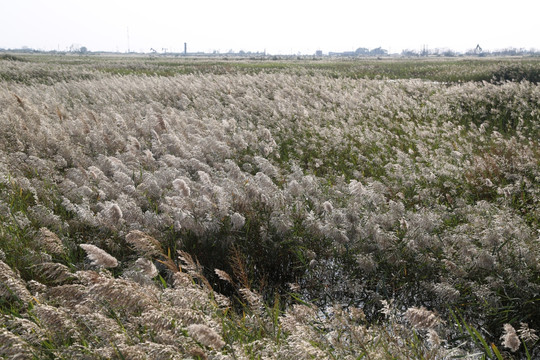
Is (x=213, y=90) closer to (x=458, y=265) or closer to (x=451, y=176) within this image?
(x=451, y=176)

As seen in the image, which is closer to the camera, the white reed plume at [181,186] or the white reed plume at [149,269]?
the white reed plume at [149,269]

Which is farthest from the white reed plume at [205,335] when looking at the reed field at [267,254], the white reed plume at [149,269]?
the white reed plume at [149,269]

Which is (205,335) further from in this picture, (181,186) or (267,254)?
(267,254)

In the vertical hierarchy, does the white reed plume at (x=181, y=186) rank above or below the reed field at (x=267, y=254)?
above

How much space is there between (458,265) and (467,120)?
7.62 meters

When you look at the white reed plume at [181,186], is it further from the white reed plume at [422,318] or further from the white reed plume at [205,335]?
the white reed plume at [422,318]

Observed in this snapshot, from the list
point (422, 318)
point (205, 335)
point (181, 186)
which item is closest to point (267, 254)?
point (181, 186)

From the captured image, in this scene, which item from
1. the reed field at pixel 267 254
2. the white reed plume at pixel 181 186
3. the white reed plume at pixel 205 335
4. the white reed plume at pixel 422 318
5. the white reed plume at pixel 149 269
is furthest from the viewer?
the white reed plume at pixel 181 186

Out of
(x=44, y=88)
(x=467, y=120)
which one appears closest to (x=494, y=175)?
(x=467, y=120)

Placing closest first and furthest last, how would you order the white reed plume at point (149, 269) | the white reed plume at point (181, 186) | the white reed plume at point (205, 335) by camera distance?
1. the white reed plume at point (205, 335)
2. the white reed plume at point (149, 269)
3. the white reed plume at point (181, 186)

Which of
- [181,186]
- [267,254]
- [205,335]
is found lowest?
[267,254]

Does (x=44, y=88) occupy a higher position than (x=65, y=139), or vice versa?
(x=44, y=88)

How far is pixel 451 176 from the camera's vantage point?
18.3ft

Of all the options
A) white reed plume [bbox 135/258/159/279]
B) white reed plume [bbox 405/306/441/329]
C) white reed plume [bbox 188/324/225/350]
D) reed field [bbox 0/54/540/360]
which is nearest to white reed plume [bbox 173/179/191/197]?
reed field [bbox 0/54/540/360]
